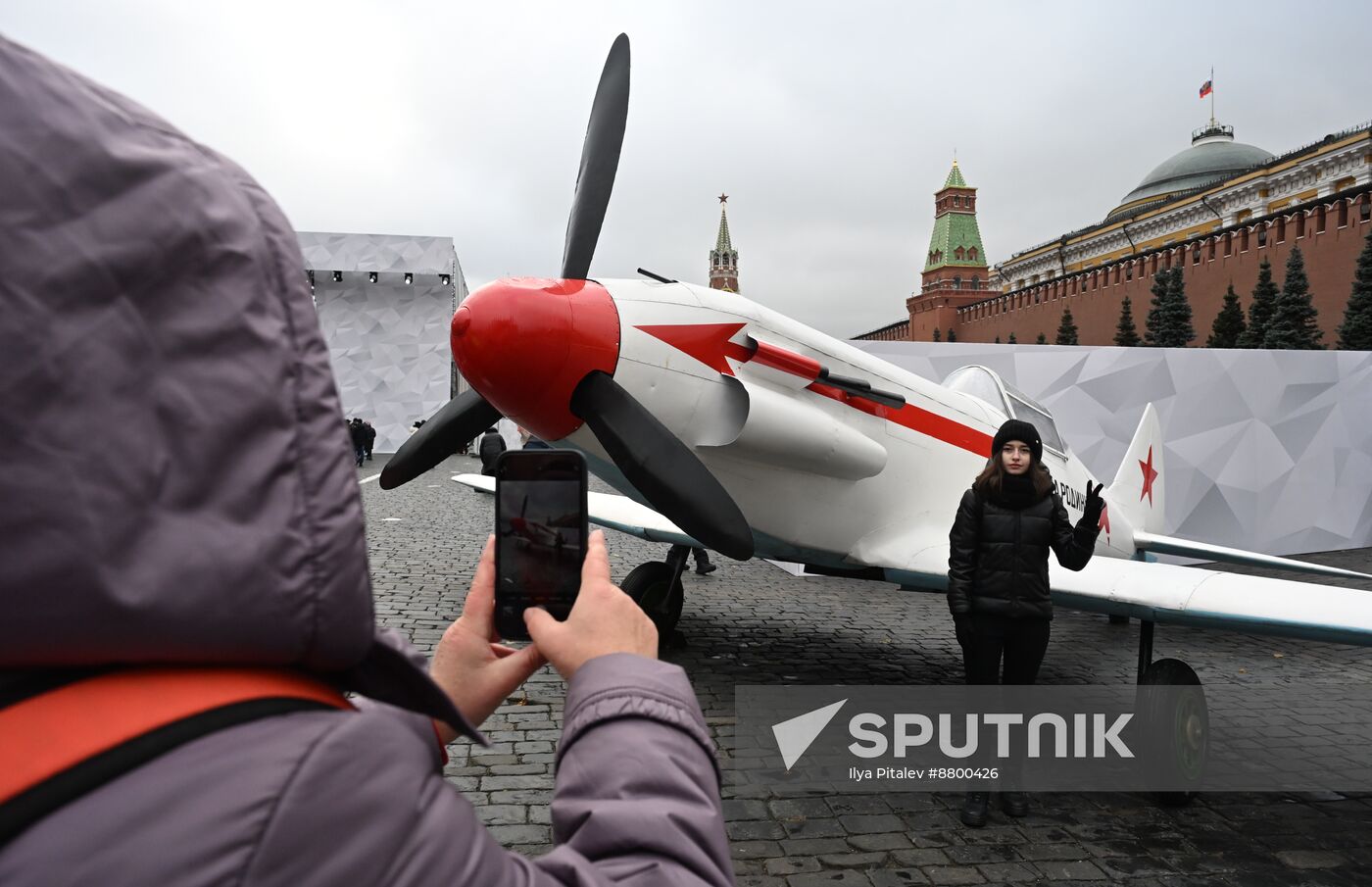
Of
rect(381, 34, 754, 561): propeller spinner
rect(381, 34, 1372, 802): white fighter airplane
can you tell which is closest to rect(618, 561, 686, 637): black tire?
rect(381, 34, 1372, 802): white fighter airplane

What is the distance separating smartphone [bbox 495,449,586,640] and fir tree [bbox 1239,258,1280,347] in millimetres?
35116

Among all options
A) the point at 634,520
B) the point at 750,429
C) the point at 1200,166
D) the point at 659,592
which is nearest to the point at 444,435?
the point at 750,429

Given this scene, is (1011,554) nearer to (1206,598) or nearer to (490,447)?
(1206,598)

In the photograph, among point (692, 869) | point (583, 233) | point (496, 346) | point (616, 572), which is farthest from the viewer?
point (616, 572)

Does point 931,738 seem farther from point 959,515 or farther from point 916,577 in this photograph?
point 959,515

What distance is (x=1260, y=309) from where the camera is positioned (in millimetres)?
30188

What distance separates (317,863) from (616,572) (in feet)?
27.2

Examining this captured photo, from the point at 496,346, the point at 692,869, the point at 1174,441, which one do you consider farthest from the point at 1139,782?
the point at 1174,441

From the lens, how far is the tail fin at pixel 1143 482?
746 centimetres

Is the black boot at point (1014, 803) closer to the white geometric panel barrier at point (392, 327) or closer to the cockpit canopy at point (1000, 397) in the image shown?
the cockpit canopy at point (1000, 397)

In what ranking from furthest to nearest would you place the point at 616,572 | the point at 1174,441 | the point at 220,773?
1. the point at 1174,441
2. the point at 616,572
3. the point at 220,773

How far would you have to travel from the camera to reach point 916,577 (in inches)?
186

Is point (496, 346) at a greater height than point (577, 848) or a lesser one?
greater

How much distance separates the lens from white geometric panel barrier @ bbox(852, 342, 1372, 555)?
11.3 metres
